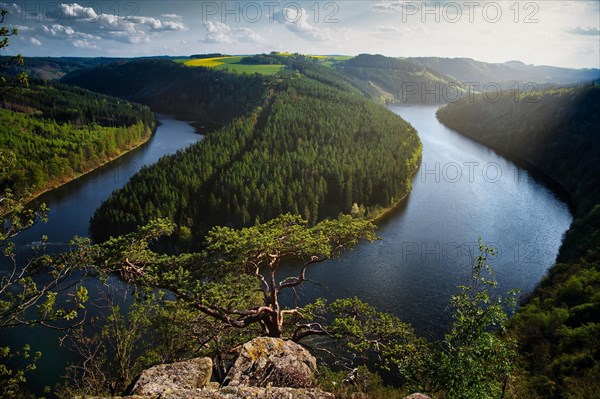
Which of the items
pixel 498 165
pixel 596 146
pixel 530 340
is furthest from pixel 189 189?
pixel 596 146

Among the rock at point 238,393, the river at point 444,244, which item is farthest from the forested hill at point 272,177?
the rock at point 238,393

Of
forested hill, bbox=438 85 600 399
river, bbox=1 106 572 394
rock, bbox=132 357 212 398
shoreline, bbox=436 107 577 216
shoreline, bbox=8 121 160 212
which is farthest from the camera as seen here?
shoreline, bbox=8 121 160 212

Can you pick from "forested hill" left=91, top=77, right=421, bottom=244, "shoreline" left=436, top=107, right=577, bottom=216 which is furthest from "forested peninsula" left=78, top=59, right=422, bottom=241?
"shoreline" left=436, top=107, right=577, bottom=216

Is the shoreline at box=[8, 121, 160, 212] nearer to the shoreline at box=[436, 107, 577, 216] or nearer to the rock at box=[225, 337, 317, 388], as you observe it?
the rock at box=[225, 337, 317, 388]

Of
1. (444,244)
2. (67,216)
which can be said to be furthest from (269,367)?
(67,216)

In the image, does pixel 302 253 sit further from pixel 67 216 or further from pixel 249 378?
pixel 67 216
